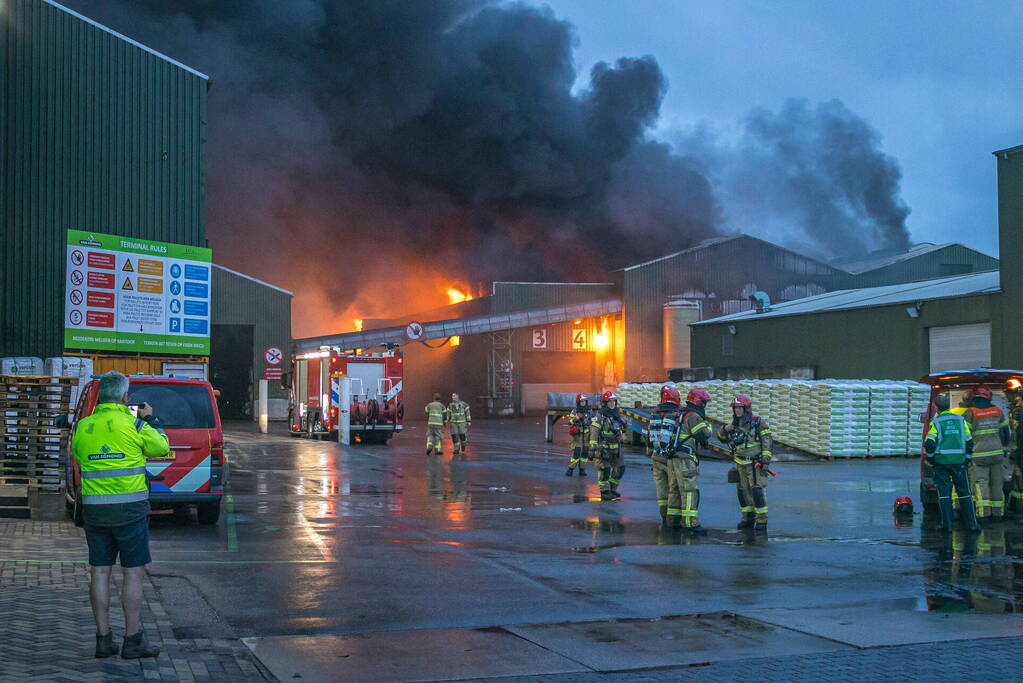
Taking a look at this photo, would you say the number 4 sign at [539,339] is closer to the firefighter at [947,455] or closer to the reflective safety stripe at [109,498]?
the firefighter at [947,455]

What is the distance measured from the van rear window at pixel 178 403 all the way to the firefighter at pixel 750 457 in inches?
222

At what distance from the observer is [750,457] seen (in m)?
11.1

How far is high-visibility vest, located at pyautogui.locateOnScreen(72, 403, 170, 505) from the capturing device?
550cm

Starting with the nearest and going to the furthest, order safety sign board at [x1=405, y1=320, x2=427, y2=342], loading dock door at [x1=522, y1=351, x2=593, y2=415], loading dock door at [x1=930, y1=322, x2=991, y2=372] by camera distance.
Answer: loading dock door at [x1=930, y1=322, x2=991, y2=372]
safety sign board at [x1=405, y1=320, x2=427, y2=342]
loading dock door at [x1=522, y1=351, x2=593, y2=415]

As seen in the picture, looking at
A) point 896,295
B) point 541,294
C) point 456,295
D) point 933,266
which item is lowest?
point 896,295

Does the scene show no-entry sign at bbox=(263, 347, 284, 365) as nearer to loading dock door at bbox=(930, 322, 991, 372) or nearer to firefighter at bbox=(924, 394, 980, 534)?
loading dock door at bbox=(930, 322, 991, 372)

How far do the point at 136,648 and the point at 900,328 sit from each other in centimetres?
2997

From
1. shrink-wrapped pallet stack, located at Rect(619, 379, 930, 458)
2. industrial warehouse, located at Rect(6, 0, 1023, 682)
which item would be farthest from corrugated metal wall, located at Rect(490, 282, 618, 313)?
shrink-wrapped pallet stack, located at Rect(619, 379, 930, 458)

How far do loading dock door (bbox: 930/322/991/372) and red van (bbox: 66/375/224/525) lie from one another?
24229mm

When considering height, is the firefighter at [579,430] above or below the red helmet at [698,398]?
below

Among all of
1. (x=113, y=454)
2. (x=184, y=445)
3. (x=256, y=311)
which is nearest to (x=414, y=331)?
(x=256, y=311)

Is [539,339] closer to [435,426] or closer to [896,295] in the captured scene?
[896,295]

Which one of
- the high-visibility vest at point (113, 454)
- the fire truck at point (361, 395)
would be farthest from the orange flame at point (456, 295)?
the high-visibility vest at point (113, 454)

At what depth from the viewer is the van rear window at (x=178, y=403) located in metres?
10.9
